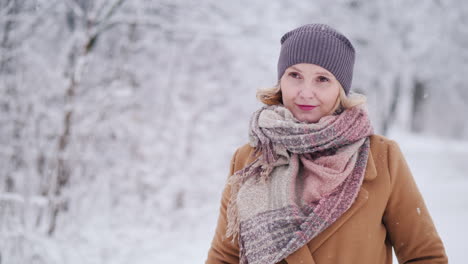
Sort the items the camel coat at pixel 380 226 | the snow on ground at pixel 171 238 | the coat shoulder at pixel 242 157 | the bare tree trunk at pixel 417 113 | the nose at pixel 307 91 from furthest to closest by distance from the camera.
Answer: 1. the bare tree trunk at pixel 417 113
2. the snow on ground at pixel 171 238
3. the coat shoulder at pixel 242 157
4. the nose at pixel 307 91
5. the camel coat at pixel 380 226

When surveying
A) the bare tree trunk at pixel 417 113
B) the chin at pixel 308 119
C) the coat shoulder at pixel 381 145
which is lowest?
the bare tree trunk at pixel 417 113

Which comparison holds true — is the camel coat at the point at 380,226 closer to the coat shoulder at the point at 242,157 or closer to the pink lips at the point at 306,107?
the pink lips at the point at 306,107

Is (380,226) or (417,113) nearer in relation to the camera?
(380,226)

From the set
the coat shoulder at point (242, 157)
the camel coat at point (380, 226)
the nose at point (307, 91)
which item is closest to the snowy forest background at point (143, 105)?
the coat shoulder at point (242, 157)

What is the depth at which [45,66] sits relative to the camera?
5324 millimetres

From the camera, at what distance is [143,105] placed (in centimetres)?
713

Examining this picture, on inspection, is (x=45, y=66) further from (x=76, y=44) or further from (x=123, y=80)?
(x=123, y=80)

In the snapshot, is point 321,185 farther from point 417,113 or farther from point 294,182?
point 417,113

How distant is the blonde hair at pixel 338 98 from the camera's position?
1.55 metres

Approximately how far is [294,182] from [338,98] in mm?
461

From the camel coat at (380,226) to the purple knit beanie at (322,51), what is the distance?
449mm

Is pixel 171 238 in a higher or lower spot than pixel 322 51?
lower

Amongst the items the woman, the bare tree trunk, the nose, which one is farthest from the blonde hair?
the bare tree trunk

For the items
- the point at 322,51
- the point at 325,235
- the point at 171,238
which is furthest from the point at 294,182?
the point at 171,238
